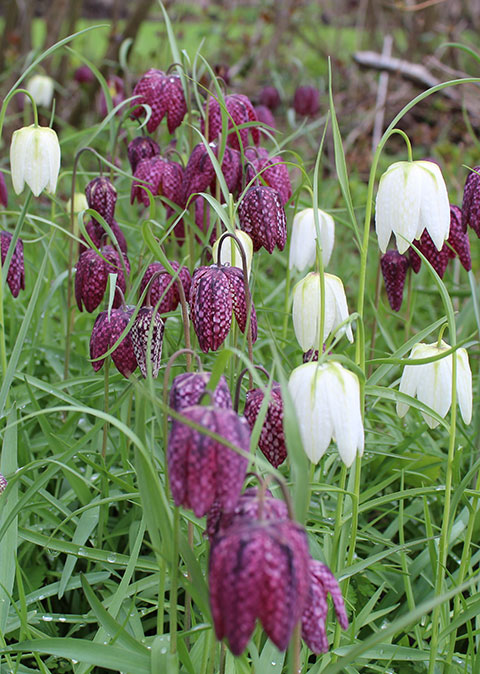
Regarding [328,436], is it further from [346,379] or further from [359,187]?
[359,187]

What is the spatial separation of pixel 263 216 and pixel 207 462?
0.84m

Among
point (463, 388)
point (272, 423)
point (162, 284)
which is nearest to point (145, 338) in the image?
point (162, 284)

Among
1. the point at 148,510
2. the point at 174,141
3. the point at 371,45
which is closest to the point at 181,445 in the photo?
the point at 148,510

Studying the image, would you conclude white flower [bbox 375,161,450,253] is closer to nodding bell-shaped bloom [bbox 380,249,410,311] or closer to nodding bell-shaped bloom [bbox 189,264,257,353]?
nodding bell-shaped bloom [bbox 189,264,257,353]

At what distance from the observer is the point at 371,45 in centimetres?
743

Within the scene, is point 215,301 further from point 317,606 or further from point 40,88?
point 40,88

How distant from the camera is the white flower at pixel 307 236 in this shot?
6.29ft

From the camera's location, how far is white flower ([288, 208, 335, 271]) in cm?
192

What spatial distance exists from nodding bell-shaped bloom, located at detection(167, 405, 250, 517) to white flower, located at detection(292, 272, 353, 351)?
590 mm

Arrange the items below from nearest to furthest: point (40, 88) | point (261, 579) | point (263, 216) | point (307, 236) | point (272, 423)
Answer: point (261, 579) < point (272, 423) < point (263, 216) < point (307, 236) < point (40, 88)

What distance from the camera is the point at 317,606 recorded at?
2.95 feet

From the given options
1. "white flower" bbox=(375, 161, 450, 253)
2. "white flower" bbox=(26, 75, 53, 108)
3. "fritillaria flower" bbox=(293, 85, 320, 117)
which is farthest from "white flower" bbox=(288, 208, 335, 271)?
"white flower" bbox=(26, 75, 53, 108)

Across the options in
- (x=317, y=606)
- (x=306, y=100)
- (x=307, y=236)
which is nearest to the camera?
(x=317, y=606)

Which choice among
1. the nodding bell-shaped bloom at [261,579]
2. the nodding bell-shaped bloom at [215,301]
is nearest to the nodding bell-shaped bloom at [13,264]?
the nodding bell-shaped bloom at [215,301]
